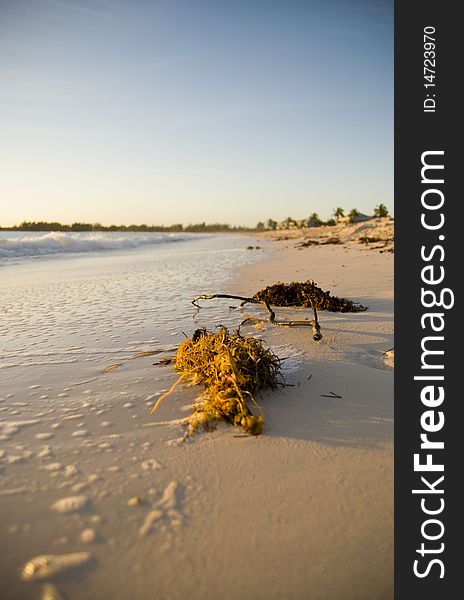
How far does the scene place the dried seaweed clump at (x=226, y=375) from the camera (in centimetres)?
218

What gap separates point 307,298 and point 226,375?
3.17m

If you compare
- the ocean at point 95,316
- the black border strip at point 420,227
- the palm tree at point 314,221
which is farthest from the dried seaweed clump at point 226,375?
the palm tree at point 314,221

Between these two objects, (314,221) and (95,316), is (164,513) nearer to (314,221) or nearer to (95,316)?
(95,316)

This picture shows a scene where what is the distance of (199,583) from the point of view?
1.30 metres

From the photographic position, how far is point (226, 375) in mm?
2424

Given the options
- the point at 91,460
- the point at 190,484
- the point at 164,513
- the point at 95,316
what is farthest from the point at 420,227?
the point at 95,316

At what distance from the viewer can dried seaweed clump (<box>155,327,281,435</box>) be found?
2.18 meters

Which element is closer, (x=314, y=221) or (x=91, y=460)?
(x=91, y=460)

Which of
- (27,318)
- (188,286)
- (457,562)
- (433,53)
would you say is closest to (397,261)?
(433,53)

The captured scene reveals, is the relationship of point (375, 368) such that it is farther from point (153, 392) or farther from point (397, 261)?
point (153, 392)

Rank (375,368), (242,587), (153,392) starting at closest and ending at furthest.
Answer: (242,587) → (153,392) → (375,368)

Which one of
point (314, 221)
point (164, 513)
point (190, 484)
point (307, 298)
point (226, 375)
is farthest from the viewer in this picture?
point (314, 221)

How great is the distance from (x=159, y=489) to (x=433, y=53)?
237cm

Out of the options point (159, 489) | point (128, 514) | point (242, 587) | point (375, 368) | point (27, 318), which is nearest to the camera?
point (242, 587)
